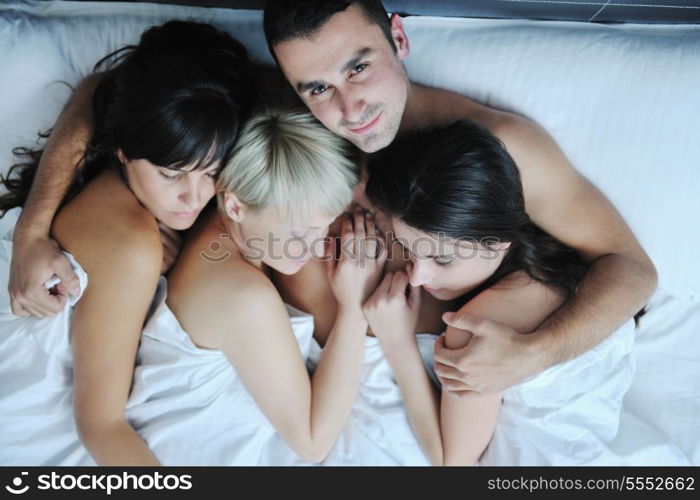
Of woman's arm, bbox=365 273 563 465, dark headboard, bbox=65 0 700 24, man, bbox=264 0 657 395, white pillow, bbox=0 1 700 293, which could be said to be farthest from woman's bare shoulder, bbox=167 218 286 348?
dark headboard, bbox=65 0 700 24

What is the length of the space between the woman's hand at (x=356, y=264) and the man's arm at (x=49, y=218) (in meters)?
0.58

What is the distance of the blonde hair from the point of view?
4.18ft

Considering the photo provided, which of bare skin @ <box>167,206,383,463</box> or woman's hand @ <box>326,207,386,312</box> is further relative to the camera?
woman's hand @ <box>326,207,386,312</box>

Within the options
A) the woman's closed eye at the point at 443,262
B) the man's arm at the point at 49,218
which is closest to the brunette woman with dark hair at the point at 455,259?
the woman's closed eye at the point at 443,262

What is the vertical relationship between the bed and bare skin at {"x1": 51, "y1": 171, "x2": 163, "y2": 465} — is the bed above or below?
above

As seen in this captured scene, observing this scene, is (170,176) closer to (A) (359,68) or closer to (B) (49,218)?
(B) (49,218)

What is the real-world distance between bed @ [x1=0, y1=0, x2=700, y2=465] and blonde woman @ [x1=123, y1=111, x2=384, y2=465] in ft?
1.50

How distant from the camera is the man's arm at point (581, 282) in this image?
1315 mm

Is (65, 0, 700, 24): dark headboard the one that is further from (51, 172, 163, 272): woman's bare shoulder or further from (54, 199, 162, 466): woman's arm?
(54, 199, 162, 466): woman's arm

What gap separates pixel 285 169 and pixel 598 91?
80 cm

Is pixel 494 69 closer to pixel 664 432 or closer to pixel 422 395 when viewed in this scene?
pixel 422 395

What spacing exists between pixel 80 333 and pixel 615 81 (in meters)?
1.35

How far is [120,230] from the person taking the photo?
129cm

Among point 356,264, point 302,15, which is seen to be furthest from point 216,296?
point 302,15
